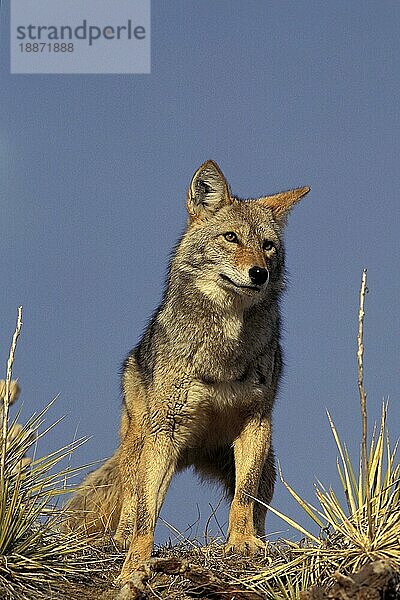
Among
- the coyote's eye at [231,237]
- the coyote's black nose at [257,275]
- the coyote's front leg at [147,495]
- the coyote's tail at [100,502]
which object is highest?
the coyote's eye at [231,237]

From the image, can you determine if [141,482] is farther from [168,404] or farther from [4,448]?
[4,448]

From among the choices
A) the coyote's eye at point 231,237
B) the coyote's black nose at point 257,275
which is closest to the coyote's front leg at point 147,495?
the coyote's black nose at point 257,275

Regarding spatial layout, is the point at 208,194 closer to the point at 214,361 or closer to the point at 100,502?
the point at 214,361

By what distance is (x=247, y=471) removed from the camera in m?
8.03

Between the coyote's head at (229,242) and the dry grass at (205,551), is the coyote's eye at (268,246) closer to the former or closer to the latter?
the coyote's head at (229,242)

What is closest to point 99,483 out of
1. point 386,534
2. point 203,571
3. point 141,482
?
point 141,482

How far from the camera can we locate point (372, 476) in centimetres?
624

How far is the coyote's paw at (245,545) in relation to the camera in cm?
761

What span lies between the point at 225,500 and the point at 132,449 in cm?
109

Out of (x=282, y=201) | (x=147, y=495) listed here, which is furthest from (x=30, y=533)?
(x=282, y=201)

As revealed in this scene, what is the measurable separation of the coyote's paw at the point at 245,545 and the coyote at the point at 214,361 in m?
0.01

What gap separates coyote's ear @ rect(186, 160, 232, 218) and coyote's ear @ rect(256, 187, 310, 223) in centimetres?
48

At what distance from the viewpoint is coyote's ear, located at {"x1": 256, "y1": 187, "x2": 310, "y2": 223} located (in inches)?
346

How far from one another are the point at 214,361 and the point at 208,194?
1.59 meters
